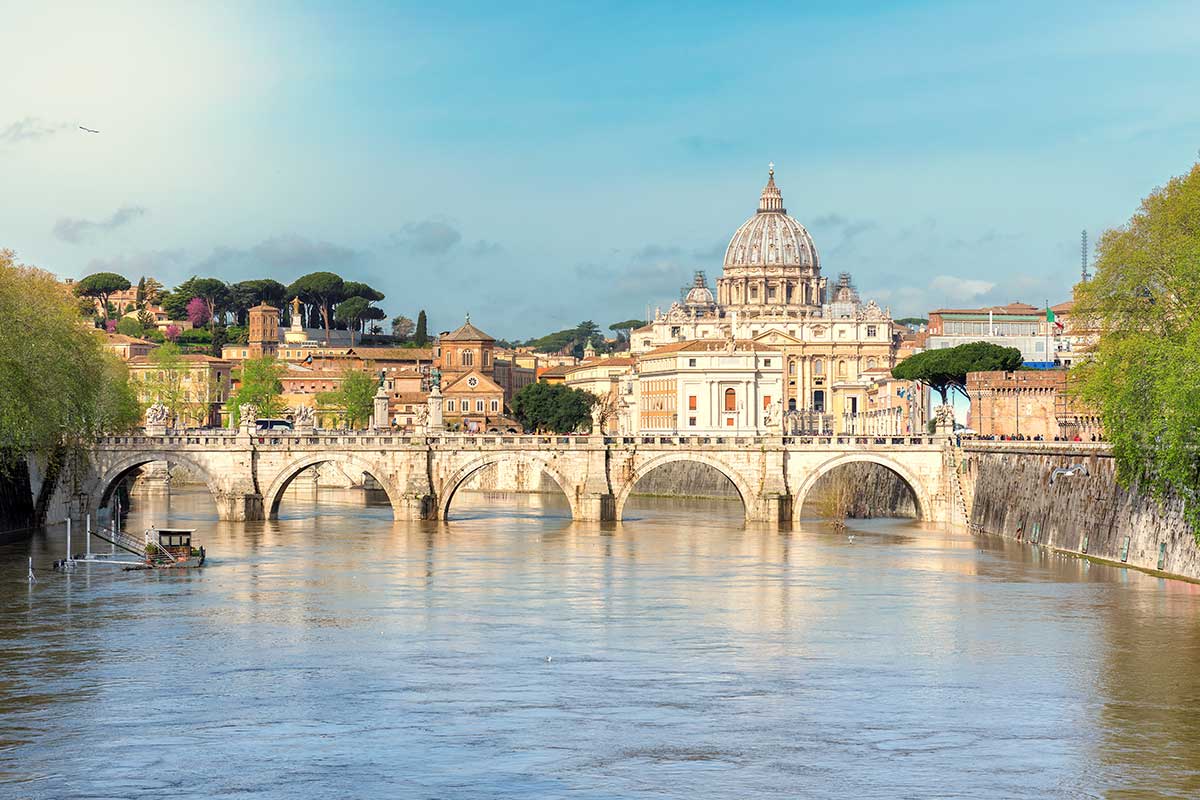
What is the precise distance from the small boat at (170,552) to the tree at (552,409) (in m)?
93.5

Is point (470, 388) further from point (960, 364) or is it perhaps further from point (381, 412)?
point (381, 412)

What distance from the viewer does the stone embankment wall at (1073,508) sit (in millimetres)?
60000

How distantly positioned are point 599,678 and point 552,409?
120 m

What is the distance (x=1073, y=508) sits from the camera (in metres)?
70.6

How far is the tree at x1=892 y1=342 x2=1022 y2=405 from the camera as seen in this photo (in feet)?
394

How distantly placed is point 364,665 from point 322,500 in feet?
244

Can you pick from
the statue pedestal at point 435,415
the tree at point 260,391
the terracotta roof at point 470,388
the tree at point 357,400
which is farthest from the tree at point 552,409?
the statue pedestal at point 435,415

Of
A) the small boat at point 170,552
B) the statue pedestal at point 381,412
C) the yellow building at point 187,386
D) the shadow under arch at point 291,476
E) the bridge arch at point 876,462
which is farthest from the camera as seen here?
the yellow building at point 187,386

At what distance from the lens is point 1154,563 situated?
60.8 metres

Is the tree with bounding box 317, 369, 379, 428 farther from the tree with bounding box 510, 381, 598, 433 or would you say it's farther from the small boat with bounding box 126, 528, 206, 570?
the small boat with bounding box 126, 528, 206, 570

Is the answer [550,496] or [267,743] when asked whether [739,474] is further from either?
[267,743]

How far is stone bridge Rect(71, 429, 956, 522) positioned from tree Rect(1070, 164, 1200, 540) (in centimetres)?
1661

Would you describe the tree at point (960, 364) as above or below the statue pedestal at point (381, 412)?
above

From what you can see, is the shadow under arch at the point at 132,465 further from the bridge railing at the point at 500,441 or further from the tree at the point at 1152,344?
the tree at the point at 1152,344
